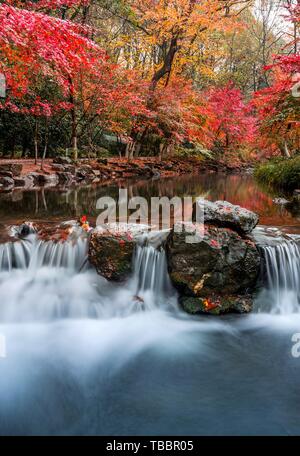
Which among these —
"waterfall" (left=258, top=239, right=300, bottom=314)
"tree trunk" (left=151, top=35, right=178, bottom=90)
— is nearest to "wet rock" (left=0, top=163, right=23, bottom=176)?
"tree trunk" (left=151, top=35, right=178, bottom=90)

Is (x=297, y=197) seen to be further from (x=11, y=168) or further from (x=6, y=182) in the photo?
(x=11, y=168)

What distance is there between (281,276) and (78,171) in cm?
1120

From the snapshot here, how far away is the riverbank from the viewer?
479 inches

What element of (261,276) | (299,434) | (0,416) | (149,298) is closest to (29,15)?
(149,298)

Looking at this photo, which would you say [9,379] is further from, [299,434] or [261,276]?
[261,276]

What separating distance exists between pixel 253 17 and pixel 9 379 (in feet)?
124

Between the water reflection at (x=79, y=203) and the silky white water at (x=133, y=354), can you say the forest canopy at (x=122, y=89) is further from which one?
the silky white water at (x=133, y=354)

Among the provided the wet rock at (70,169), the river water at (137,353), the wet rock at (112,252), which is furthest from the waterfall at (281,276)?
the wet rock at (70,169)

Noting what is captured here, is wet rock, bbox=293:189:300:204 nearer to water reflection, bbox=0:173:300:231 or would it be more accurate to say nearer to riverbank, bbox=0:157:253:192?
water reflection, bbox=0:173:300:231

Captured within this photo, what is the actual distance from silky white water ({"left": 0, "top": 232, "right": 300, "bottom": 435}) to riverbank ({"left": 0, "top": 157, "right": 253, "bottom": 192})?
700cm

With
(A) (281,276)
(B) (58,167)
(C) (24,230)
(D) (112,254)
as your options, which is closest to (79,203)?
(C) (24,230)

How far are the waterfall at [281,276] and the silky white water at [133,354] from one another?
1 cm

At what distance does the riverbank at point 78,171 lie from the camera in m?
12.2
